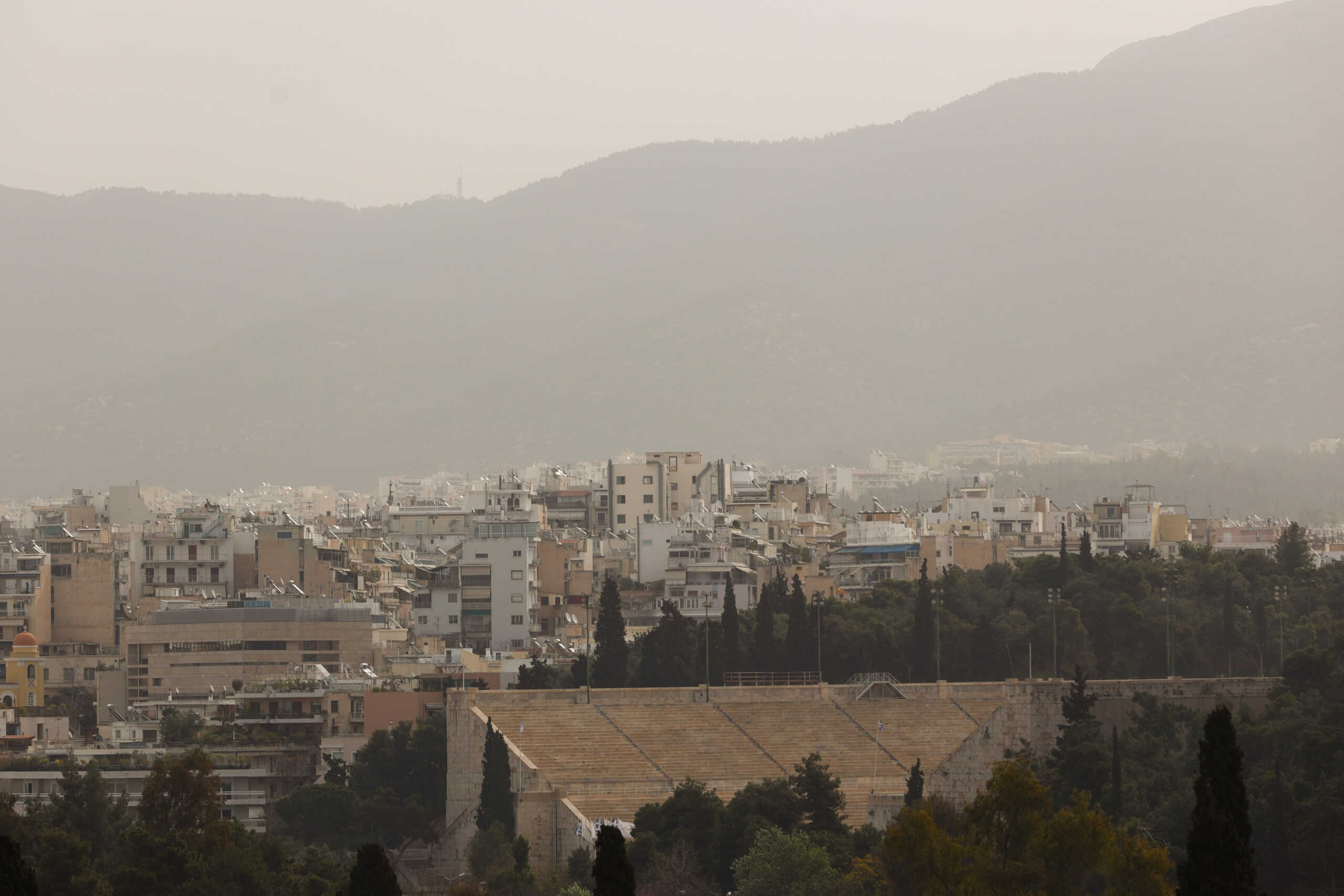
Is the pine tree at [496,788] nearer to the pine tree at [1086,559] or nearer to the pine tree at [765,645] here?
the pine tree at [765,645]

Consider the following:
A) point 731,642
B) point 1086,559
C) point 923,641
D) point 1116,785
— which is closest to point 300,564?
point 731,642

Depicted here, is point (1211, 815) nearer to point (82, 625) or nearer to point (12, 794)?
point (12, 794)

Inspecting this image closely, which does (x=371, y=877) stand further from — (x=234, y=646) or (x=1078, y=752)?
(x=234, y=646)

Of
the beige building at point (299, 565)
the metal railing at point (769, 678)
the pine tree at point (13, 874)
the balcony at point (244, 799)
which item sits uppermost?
the beige building at point (299, 565)

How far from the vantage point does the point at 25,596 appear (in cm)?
8656

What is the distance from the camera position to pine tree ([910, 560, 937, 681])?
71562 mm

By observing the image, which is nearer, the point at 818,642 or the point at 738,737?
the point at 738,737

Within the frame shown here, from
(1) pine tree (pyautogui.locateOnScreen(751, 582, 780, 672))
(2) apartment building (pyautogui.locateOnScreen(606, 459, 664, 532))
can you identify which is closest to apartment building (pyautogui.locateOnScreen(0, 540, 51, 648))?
(1) pine tree (pyautogui.locateOnScreen(751, 582, 780, 672))

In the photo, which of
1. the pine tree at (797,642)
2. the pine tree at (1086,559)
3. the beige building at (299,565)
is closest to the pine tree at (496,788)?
the pine tree at (797,642)

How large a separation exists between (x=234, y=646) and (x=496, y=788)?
24.1 m

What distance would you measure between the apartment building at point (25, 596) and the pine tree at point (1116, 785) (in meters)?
43.3

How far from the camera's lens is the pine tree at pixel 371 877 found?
110 ft

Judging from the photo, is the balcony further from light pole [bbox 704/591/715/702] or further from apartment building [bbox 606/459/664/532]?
apartment building [bbox 606/459/664/532]

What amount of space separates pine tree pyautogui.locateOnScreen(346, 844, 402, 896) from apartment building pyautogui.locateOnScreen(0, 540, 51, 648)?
52258 mm
